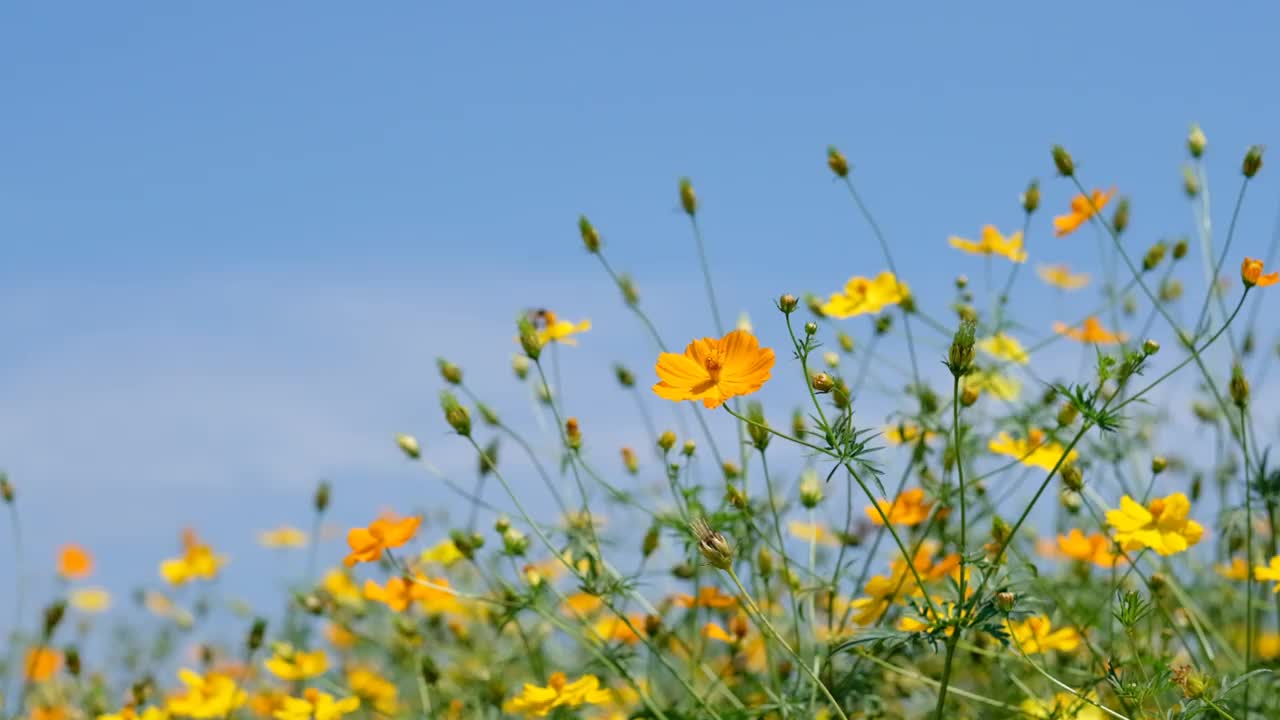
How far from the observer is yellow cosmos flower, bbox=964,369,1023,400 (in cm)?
298

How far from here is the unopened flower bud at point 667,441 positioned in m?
2.54

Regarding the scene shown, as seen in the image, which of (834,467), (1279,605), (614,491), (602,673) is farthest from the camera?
(1279,605)

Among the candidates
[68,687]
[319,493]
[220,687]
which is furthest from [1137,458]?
[68,687]

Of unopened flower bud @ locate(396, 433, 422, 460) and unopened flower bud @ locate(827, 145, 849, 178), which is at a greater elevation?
unopened flower bud @ locate(827, 145, 849, 178)

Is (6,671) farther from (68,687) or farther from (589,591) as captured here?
(589,591)

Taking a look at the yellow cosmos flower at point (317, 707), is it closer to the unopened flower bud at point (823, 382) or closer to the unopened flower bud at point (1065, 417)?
the unopened flower bud at point (823, 382)

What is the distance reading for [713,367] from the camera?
1.90m

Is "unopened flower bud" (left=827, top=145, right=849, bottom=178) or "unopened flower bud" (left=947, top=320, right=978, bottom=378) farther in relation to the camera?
"unopened flower bud" (left=827, top=145, right=849, bottom=178)

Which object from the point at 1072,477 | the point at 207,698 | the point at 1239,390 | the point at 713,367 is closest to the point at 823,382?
the point at 713,367

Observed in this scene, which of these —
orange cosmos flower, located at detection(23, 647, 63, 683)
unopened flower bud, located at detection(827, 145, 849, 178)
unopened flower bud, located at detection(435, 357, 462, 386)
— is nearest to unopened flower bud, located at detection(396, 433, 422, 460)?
unopened flower bud, located at detection(435, 357, 462, 386)

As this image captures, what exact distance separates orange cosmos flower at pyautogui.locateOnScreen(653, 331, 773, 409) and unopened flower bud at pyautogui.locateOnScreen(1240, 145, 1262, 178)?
1522mm

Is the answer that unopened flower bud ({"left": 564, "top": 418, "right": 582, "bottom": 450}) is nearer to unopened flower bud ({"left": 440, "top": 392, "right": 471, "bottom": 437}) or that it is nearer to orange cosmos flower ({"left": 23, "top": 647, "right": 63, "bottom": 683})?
unopened flower bud ({"left": 440, "top": 392, "right": 471, "bottom": 437})

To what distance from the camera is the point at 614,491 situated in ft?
8.50

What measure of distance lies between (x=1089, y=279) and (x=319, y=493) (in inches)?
104
